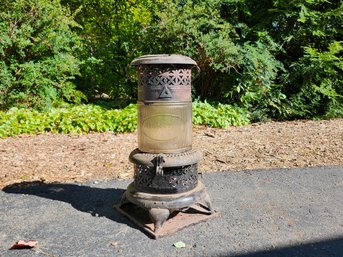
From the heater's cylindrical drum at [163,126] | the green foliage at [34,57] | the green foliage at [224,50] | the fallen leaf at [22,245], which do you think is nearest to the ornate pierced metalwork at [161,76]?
the heater's cylindrical drum at [163,126]

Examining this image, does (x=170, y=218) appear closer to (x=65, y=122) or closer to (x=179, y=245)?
(x=179, y=245)

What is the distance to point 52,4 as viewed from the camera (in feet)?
27.4

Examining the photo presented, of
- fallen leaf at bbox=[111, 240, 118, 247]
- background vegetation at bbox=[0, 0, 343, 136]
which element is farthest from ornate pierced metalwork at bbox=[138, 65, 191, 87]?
background vegetation at bbox=[0, 0, 343, 136]

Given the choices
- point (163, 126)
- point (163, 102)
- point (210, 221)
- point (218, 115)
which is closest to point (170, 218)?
point (210, 221)

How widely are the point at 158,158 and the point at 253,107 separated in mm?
5658

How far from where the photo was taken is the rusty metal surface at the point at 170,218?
9.52 ft

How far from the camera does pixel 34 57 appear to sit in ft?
26.1

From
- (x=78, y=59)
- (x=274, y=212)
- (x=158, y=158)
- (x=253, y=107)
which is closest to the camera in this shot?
(x=158, y=158)

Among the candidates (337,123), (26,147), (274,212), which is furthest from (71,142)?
(337,123)

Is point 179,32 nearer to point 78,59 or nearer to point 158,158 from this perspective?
point 78,59

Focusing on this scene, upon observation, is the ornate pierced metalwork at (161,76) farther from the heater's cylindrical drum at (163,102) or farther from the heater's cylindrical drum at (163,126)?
the heater's cylindrical drum at (163,126)

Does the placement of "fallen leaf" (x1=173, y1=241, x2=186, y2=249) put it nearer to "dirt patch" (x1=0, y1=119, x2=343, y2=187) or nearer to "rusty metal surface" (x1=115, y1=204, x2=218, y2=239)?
"rusty metal surface" (x1=115, y1=204, x2=218, y2=239)

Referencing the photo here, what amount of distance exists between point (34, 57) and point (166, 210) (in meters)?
6.50

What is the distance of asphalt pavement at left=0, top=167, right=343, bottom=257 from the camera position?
2.66 meters
